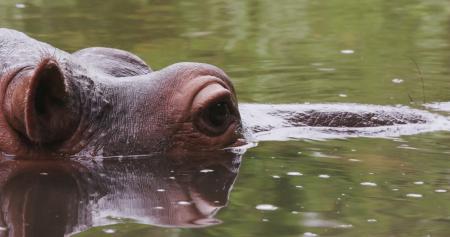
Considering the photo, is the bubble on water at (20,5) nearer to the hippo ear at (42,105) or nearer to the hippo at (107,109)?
the hippo at (107,109)

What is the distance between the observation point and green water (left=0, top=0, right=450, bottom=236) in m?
4.29

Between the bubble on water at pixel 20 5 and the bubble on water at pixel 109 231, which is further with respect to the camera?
the bubble on water at pixel 20 5

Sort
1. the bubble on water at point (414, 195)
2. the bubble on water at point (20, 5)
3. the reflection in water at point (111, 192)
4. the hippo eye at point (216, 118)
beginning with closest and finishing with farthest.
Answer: the reflection in water at point (111, 192) < the bubble on water at point (414, 195) < the hippo eye at point (216, 118) < the bubble on water at point (20, 5)

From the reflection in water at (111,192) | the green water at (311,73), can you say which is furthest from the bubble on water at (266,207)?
the reflection in water at (111,192)

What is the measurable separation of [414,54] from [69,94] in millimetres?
4468

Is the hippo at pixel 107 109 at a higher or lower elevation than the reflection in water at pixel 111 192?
higher

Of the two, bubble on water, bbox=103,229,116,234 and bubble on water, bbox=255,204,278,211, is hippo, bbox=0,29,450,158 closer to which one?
bubble on water, bbox=255,204,278,211

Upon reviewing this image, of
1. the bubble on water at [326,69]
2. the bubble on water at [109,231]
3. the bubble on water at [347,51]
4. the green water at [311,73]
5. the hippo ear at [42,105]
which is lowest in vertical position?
the bubble on water at [347,51]

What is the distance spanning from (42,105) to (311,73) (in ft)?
11.5

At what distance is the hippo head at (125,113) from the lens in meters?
5.03

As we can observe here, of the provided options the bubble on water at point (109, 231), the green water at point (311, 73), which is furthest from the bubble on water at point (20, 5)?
the bubble on water at point (109, 231)

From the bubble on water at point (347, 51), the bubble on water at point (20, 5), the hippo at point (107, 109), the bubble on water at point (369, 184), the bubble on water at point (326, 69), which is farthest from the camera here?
the bubble on water at point (20, 5)

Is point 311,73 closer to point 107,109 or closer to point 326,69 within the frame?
point 326,69

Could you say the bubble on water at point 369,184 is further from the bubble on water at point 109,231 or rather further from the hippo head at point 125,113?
the bubble on water at point 109,231
